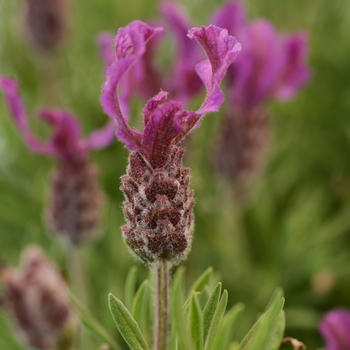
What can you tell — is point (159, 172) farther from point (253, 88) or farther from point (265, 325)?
point (253, 88)

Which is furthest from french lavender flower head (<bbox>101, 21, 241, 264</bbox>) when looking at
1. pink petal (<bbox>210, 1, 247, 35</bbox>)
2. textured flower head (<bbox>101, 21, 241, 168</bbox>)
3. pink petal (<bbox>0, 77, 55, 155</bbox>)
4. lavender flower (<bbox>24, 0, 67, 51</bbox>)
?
lavender flower (<bbox>24, 0, 67, 51</bbox>)

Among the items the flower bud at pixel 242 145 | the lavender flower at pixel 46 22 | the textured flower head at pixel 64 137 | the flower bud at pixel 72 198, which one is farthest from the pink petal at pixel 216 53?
the lavender flower at pixel 46 22

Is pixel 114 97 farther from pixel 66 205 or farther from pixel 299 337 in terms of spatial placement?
pixel 299 337

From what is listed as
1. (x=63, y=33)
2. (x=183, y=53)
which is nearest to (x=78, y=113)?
(x=63, y=33)

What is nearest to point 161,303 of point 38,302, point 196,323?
point 196,323

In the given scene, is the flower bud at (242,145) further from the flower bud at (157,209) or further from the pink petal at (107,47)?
the flower bud at (157,209)

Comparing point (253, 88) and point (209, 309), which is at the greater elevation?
point (253, 88)
